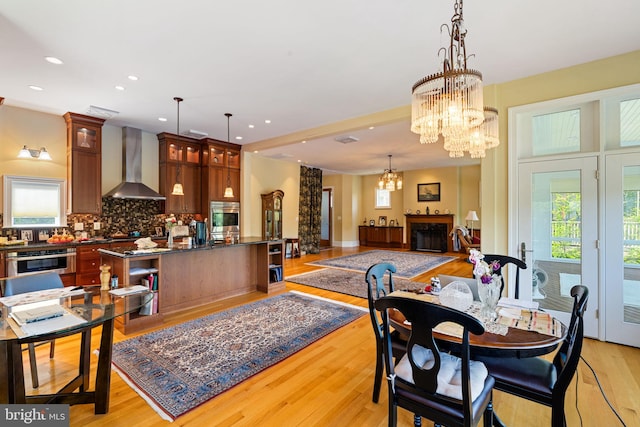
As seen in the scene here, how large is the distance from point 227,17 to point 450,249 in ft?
32.3

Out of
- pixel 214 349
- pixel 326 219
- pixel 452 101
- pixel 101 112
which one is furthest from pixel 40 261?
pixel 326 219

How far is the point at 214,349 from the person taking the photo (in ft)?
9.78

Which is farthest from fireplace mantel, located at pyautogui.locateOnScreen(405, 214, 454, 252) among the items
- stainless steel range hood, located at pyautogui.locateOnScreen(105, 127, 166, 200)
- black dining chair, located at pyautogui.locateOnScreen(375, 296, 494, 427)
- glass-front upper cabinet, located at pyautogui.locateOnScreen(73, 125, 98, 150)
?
glass-front upper cabinet, located at pyautogui.locateOnScreen(73, 125, 98, 150)

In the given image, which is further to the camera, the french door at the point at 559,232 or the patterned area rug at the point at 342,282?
the patterned area rug at the point at 342,282

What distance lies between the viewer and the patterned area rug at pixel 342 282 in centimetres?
530

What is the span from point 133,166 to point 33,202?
161 cm

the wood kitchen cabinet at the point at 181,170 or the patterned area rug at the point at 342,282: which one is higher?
the wood kitchen cabinet at the point at 181,170

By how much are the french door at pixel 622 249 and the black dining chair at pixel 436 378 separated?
2634 mm

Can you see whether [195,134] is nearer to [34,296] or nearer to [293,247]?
[293,247]

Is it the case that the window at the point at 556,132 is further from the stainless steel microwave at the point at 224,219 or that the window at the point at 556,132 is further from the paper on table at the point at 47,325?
the stainless steel microwave at the point at 224,219

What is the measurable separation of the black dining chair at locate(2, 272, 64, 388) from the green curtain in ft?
23.7

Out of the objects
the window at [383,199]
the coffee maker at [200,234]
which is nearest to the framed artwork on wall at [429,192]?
the window at [383,199]

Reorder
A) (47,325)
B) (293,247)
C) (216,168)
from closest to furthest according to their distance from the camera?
1. (47,325)
2. (216,168)
3. (293,247)

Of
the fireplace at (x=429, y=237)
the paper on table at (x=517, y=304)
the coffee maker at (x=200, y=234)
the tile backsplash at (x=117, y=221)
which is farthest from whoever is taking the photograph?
the fireplace at (x=429, y=237)
